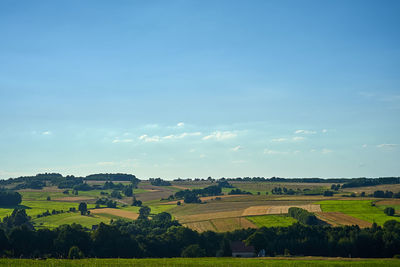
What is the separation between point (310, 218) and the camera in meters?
135

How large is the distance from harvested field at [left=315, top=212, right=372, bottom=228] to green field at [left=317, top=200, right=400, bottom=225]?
11.4ft

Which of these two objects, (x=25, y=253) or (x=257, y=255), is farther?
(x=257, y=255)

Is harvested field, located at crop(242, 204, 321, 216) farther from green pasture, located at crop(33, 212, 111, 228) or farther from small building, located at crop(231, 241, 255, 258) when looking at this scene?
green pasture, located at crop(33, 212, 111, 228)

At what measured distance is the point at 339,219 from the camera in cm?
13588

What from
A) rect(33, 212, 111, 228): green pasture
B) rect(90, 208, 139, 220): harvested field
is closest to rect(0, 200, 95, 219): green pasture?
rect(33, 212, 111, 228): green pasture

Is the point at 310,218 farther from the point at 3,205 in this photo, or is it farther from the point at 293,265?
the point at 3,205

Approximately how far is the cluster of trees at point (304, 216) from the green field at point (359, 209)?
553 inches

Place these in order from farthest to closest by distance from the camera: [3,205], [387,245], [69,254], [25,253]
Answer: [3,205] < [387,245] < [25,253] < [69,254]

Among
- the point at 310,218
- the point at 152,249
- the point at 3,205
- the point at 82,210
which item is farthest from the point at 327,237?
the point at 3,205

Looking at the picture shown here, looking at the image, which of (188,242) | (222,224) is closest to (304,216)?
(222,224)

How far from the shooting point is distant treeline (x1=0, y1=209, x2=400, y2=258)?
87.8 meters

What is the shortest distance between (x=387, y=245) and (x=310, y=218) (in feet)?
130

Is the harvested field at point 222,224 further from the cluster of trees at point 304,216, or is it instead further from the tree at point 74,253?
the tree at point 74,253

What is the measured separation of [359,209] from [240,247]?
69.9 meters
